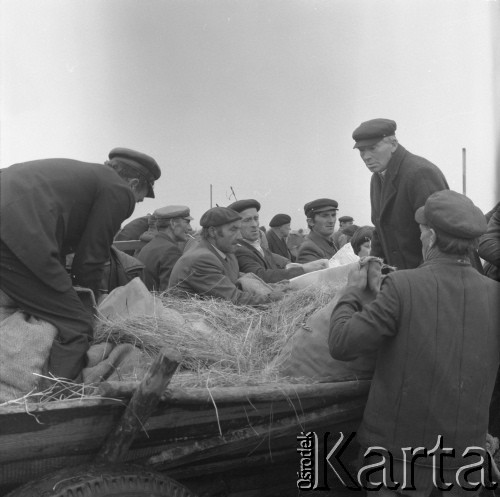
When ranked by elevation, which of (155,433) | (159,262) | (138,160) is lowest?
(159,262)

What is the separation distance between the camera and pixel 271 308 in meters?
4.19

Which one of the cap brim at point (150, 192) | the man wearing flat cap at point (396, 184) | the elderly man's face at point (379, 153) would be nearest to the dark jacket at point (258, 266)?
the man wearing flat cap at point (396, 184)

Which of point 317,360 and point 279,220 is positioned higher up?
point 317,360

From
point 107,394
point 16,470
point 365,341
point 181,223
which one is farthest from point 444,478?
point 181,223

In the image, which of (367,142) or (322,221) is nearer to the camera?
(367,142)

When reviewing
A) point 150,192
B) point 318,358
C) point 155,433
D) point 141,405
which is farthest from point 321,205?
point 141,405

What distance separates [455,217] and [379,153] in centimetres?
145

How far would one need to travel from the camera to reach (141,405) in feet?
7.26

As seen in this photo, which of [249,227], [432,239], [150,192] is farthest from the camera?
[249,227]

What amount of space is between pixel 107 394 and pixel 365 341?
0.97 meters

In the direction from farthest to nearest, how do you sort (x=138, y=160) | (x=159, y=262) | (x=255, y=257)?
(x=255, y=257) → (x=159, y=262) → (x=138, y=160)

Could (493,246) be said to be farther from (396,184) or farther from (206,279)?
(206,279)

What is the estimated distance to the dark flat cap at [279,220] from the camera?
9320 mm

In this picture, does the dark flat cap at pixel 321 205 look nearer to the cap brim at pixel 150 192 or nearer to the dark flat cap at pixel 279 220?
the dark flat cap at pixel 279 220
